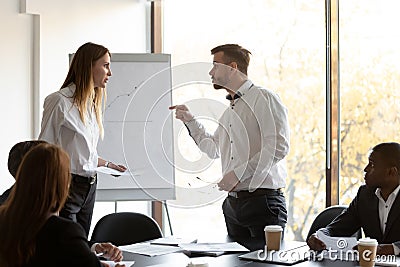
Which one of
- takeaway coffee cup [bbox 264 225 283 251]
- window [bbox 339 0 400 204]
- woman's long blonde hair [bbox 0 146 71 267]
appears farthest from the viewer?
window [bbox 339 0 400 204]

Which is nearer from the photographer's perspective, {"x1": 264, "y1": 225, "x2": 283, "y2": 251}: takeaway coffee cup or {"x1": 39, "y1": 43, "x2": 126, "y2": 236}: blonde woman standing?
{"x1": 264, "y1": 225, "x2": 283, "y2": 251}: takeaway coffee cup

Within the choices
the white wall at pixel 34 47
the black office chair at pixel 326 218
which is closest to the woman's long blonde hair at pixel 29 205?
the black office chair at pixel 326 218

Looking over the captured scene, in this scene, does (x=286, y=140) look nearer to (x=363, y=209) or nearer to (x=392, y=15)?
(x=363, y=209)

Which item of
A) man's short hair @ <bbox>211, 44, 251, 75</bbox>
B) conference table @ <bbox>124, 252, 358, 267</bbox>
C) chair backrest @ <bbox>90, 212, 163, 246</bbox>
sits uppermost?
man's short hair @ <bbox>211, 44, 251, 75</bbox>

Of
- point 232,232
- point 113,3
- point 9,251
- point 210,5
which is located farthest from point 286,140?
point 113,3

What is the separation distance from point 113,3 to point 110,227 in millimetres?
2623

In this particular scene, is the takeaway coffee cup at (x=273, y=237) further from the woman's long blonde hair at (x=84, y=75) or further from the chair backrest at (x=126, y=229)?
the woman's long blonde hair at (x=84, y=75)

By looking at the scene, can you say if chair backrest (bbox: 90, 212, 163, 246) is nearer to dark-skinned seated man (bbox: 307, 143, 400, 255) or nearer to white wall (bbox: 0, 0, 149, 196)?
dark-skinned seated man (bbox: 307, 143, 400, 255)

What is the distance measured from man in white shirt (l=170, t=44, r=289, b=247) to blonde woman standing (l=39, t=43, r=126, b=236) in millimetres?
528

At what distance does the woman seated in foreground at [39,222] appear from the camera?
1923 millimetres

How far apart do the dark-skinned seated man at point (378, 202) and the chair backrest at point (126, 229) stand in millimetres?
1003

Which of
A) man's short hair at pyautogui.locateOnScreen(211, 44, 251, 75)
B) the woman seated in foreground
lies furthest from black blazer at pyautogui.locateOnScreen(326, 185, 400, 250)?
the woman seated in foreground

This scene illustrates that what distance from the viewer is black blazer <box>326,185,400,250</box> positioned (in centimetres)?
305

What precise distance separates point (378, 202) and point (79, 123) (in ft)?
5.29
